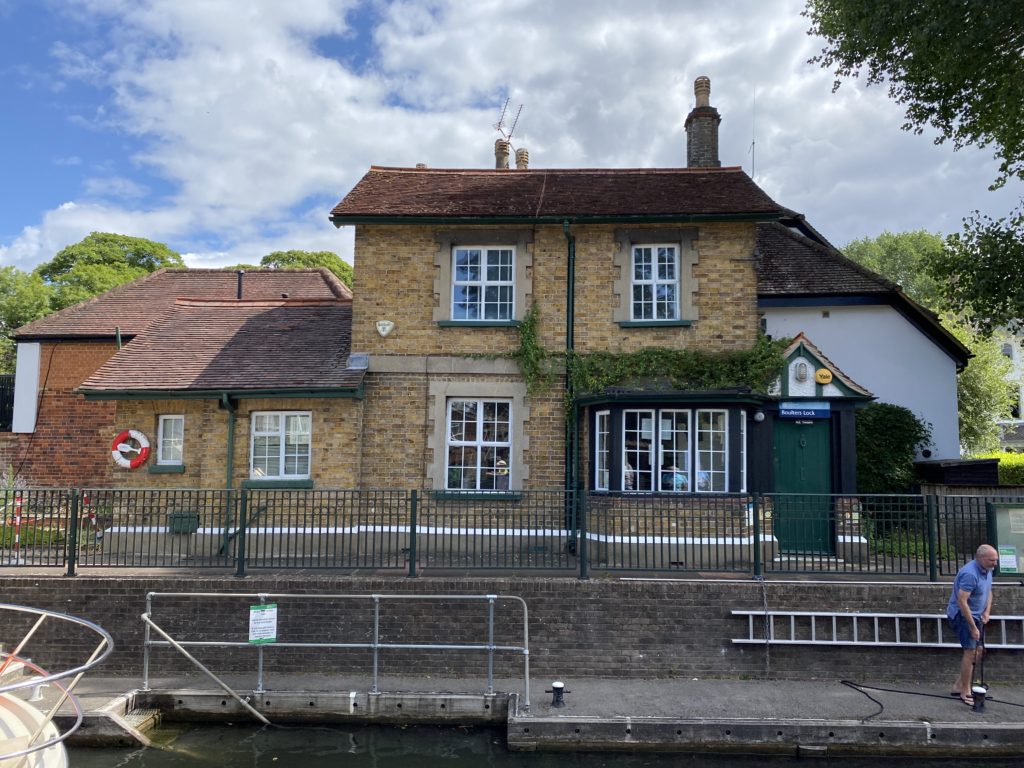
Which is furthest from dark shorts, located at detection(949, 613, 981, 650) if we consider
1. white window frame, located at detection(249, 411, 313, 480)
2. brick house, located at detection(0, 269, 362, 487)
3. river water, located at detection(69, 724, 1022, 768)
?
white window frame, located at detection(249, 411, 313, 480)

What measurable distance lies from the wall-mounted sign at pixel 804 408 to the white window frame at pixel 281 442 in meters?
8.36

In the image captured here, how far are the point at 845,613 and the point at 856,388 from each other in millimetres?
4712

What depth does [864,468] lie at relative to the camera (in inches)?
584

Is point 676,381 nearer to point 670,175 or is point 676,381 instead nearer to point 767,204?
point 767,204

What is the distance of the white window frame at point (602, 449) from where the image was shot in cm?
1177

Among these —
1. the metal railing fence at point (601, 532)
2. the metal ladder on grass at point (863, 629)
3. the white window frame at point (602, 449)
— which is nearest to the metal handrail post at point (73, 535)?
the metal railing fence at point (601, 532)

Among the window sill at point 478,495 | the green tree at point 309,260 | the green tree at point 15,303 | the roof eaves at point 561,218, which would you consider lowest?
the window sill at point 478,495

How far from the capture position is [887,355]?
617 inches

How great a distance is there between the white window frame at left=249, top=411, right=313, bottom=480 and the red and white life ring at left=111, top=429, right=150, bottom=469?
201 cm

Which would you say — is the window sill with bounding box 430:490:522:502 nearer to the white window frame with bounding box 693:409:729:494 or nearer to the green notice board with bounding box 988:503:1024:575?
the white window frame with bounding box 693:409:729:494

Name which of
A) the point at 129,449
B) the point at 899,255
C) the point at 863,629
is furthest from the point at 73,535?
the point at 899,255

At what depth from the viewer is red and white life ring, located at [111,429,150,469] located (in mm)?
12562

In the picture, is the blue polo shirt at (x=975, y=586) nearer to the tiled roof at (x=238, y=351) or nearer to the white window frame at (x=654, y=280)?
the white window frame at (x=654, y=280)

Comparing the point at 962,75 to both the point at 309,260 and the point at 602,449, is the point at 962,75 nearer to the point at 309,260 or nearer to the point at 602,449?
the point at 602,449
